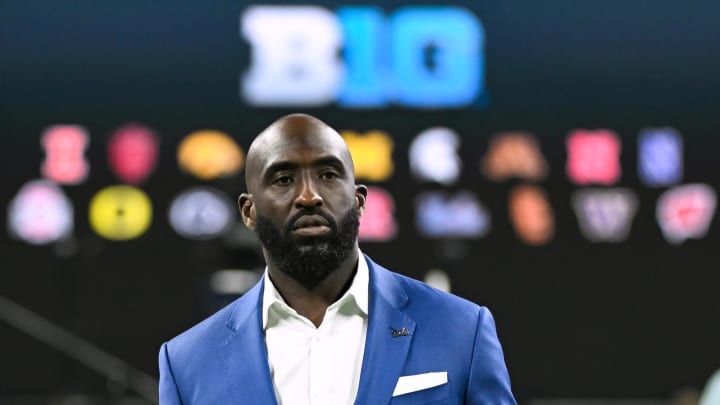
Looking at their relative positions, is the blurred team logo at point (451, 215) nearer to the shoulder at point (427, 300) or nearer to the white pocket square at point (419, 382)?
the shoulder at point (427, 300)

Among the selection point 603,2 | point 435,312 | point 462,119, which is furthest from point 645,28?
point 435,312

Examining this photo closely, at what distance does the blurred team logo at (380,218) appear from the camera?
325 inches

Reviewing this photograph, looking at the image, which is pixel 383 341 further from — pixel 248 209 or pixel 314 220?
pixel 248 209

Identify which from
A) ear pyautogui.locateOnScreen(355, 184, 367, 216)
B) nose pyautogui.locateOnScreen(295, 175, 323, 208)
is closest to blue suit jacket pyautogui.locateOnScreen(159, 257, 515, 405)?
ear pyautogui.locateOnScreen(355, 184, 367, 216)

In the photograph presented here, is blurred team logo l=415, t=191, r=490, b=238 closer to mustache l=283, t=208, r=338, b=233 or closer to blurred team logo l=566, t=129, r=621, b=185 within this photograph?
blurred team logo l=566, t=129, r=621, b=185

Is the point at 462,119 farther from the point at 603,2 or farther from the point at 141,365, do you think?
the point at 141,365

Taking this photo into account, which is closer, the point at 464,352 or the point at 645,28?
the point at 464,352

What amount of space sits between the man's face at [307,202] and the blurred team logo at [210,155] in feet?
19.1

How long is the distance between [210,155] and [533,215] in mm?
1863

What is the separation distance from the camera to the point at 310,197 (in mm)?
2492

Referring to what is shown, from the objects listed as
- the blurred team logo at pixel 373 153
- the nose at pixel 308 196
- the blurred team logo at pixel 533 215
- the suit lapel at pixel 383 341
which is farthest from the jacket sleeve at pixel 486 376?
the blurred team logo at pixel 533 215

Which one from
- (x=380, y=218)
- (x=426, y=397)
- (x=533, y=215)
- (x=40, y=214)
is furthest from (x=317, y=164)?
(x=40, y=214)

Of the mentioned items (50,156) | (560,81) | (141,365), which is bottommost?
(141,365)

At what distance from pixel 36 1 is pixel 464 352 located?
21.3 feet
